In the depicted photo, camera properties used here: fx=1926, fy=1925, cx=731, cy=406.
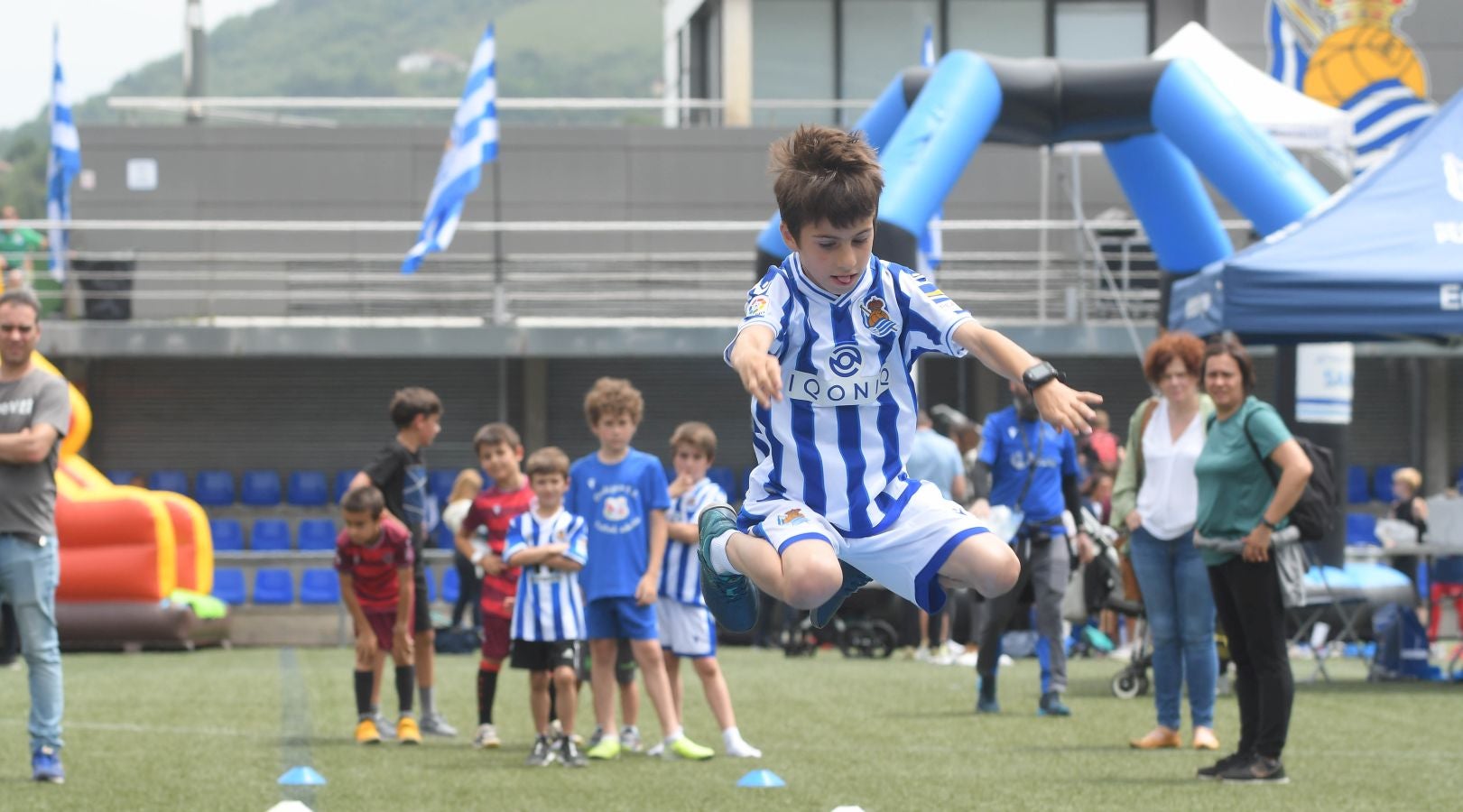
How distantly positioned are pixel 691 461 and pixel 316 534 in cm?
1464

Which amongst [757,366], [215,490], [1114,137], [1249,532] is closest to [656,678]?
[1249,532]

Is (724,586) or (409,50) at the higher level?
(409,50)

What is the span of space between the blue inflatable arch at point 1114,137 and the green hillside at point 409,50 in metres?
83.2

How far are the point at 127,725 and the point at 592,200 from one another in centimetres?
1659

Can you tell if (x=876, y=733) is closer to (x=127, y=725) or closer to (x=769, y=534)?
(x=127, y=725)

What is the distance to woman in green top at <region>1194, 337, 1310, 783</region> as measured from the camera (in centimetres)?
767

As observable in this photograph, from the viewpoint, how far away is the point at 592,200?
26.1m

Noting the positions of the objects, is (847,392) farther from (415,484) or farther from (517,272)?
(517,272)

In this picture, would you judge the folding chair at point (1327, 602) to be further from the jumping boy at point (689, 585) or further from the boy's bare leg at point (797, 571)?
the boy's bare leg at point (797, 571)

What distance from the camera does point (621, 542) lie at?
8.71m

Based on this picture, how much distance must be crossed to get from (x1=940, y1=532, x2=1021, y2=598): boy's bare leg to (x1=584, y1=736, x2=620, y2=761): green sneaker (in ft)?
13.3

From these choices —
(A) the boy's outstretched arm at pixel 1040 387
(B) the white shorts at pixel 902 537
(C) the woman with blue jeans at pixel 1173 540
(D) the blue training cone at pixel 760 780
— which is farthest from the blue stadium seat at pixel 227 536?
(A) the boy's outstretched arm at pixel 1040 387


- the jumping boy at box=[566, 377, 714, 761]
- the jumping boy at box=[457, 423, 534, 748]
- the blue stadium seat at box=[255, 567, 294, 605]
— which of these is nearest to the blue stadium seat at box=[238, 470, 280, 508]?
the blue stadium seat at box=[255, 567, 294, 605]

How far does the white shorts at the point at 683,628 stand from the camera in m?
9.10
